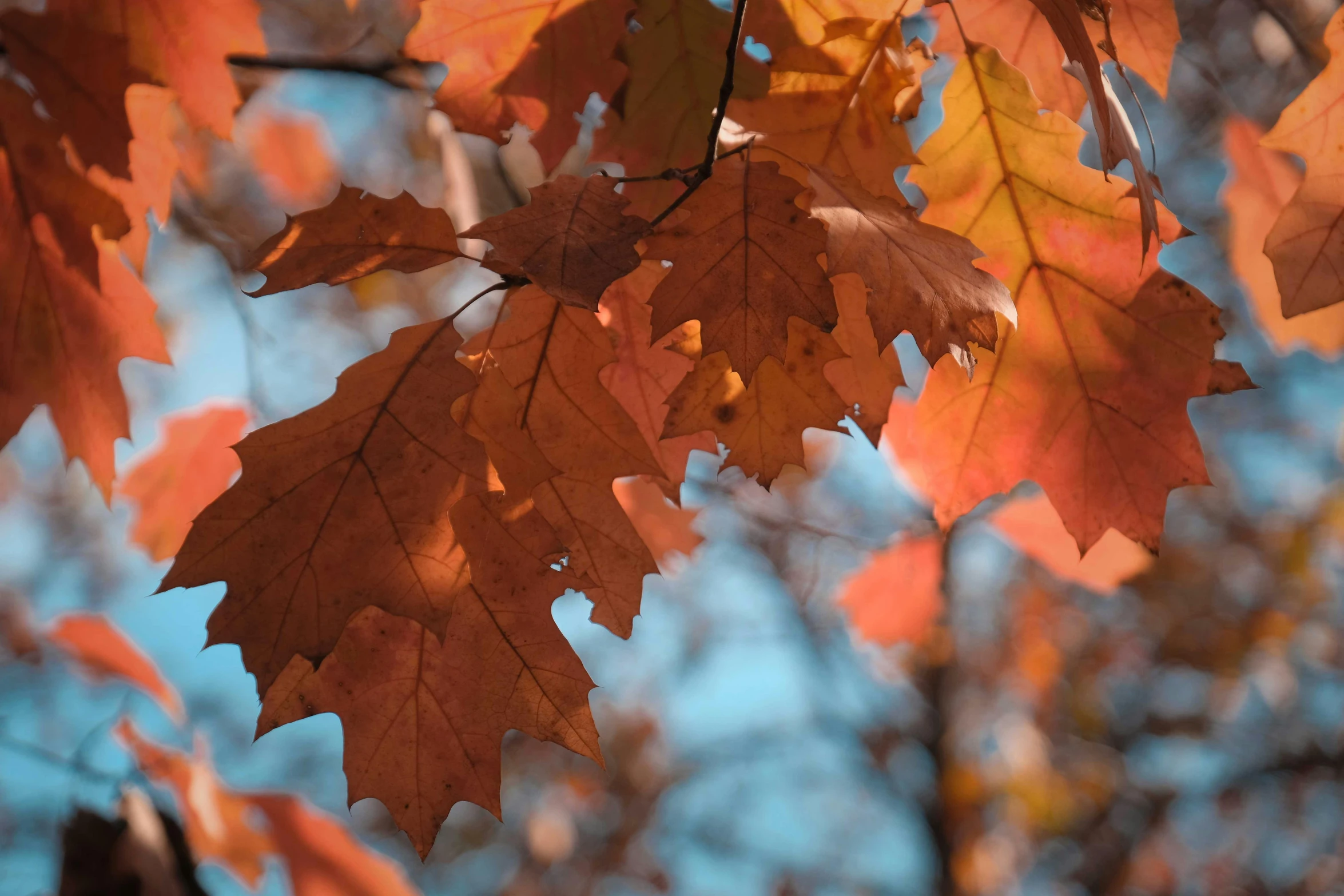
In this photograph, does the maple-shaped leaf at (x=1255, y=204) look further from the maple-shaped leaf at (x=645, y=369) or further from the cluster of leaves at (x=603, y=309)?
the maple-shaped leaf at (x=645, y=369)

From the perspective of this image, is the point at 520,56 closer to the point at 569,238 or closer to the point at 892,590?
the point at 569,238

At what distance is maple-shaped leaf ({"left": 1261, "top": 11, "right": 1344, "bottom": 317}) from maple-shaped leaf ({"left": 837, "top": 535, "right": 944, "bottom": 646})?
232cm

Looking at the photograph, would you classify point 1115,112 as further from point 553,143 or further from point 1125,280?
point 553,143

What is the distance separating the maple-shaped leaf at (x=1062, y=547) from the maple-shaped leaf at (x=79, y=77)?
6.90 ft

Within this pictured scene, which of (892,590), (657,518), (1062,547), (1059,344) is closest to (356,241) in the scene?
(1059,344)

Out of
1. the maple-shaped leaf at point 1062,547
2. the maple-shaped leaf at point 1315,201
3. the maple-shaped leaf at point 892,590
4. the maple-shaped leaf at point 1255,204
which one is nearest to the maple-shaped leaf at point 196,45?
the maple-shaped leaf at point 1315,201

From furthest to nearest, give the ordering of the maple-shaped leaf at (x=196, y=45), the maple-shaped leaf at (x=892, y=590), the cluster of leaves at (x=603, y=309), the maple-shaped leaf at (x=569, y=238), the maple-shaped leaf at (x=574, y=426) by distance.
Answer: the maple-shaped leaf at (x=892, y=590) < the maple-shaped leaf at (x=196, y=45) < the maple-shaped leaf at (x=574, y=426) < the cluster of leaves at (x=603, y=309) < the maple-shaped leaf at (x=569, y=238)

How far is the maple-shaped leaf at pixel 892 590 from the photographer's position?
10.5 feet

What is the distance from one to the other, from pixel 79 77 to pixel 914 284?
3.70ft

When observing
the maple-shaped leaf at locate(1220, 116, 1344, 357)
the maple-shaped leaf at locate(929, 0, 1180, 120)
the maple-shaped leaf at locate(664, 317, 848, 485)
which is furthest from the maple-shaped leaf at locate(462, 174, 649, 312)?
the maple-shaped leaf at locate(1220, 116, 1344, 357)

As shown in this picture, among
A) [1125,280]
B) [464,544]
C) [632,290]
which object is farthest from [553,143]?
[1125,280]

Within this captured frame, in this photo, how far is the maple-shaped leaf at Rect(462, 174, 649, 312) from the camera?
2.22ft

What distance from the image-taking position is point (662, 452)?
3.77 ft

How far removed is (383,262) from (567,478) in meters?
0.30
